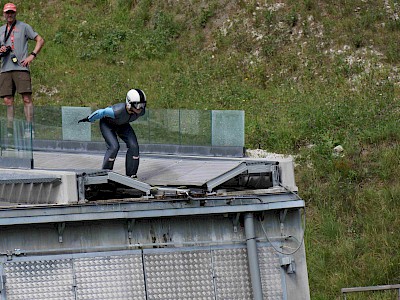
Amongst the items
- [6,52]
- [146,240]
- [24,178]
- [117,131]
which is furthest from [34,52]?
[146,240]

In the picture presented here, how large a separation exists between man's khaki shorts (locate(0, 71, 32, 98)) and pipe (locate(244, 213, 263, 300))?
7.42 m

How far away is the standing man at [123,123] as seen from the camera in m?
15.7

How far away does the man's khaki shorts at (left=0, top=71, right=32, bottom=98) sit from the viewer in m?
19.9

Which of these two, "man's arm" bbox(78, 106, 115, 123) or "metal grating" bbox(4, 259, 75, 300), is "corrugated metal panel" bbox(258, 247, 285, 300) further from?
"man's arm" bbox(78, 106, 115, 123)

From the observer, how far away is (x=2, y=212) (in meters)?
12.8

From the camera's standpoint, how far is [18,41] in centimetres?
1970

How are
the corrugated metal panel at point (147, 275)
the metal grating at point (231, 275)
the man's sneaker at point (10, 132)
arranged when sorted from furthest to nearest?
the man's sneaker at point (10, 132), the metal grating at point (231, 275), the corrugated metal panel at point (147, 275)

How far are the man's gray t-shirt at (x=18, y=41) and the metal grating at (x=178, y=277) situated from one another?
7591 millimetres

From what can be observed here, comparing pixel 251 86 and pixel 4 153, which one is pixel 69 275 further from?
pixel 251 86

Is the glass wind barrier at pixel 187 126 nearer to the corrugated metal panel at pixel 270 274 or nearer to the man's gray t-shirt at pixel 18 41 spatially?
the man's gray t-shirt at pixel 18 41

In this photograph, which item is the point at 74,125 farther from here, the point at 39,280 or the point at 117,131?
the point at 39,280

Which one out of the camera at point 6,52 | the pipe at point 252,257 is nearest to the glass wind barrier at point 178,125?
the camera at point 6,52

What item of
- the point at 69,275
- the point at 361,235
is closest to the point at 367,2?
the point at 361,235

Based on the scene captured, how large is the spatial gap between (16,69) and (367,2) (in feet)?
47.6
